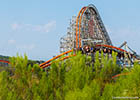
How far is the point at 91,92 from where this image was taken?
33.2ft

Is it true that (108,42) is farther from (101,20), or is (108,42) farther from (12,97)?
(12,97)

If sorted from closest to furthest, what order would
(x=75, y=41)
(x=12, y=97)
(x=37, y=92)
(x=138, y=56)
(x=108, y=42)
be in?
(x=12, y=97), (x=37, y=92), (x=138, y=56), (x=75, y=41), (x=108, y=42)

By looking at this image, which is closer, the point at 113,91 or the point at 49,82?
the point at 113,91

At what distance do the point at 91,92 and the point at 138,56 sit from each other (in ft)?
64.6

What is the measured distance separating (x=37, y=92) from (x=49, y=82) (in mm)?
1179

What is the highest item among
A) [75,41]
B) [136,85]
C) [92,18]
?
[92,18]

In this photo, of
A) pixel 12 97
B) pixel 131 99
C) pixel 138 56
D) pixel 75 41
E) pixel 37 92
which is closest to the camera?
pixel 131 99

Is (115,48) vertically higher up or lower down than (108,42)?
lower down

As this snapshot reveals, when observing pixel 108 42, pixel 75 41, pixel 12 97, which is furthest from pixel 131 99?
pixel 108 42

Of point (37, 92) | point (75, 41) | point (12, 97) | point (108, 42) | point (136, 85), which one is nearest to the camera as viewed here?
point (136, 85)

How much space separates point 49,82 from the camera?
14.1 m

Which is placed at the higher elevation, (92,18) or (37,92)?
(92,18)

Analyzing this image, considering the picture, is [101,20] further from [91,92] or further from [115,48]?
[91,92]

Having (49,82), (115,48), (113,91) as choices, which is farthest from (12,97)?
(115,48)
